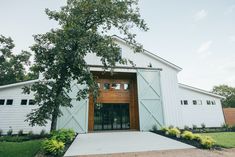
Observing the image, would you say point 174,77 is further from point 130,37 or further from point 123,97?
point 130,37

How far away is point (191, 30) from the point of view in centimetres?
1471

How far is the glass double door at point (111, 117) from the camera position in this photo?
715 inches

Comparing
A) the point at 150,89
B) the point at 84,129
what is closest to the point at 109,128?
the point at 84,129

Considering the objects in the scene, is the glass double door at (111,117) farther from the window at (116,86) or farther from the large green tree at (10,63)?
the large green tree at (10,63)

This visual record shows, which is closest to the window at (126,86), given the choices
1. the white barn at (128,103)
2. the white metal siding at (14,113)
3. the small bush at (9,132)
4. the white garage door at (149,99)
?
the white barn at (128,103)

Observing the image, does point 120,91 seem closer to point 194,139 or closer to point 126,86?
point 126,86

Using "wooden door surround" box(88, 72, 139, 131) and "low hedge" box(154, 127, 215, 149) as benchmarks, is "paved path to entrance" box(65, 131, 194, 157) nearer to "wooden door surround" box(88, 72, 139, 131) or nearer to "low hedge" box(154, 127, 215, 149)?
"low hedge" box(154, 127, 215, 149)

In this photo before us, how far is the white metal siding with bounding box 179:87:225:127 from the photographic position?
2025 cm

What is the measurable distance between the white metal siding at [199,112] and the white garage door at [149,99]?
4501 millimetres

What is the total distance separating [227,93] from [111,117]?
48.2m

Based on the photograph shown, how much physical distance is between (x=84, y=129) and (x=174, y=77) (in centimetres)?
1170

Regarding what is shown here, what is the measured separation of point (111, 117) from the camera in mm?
18688

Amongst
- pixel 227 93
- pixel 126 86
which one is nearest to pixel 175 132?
pixel 126 86

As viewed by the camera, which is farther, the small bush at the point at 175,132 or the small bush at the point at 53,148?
the small bush at the point at 175,132
